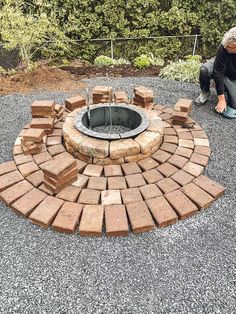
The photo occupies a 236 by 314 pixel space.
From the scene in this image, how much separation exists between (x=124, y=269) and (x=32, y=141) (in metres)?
1.59

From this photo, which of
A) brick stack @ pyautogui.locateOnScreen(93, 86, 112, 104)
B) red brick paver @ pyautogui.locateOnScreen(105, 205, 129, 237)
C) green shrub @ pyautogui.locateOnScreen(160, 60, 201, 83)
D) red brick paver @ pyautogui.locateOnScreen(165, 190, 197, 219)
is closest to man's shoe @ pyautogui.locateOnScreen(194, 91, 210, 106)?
green shrub @ pyautogui.locateOnScreen(160, 60, 201, 83)

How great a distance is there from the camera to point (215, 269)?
2.13 m

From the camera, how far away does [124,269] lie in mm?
2121

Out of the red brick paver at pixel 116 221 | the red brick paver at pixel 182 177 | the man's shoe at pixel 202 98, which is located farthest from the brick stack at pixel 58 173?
the man's shoe at pixel 202 98

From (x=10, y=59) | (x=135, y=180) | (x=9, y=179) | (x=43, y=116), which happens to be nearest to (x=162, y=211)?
(x=135, y=180)

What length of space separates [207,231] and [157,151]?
1.06 metres

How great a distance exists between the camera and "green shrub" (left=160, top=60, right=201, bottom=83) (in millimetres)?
5180

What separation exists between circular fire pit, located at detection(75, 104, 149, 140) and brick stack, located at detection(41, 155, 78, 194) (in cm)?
85

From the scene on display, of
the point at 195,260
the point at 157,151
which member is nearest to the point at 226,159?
the point at 157,151

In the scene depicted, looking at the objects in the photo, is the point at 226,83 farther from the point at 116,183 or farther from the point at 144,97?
the point at 116,183

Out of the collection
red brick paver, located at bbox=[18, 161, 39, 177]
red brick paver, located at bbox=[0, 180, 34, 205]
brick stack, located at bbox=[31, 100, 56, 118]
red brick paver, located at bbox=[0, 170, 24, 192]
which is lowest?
red brick paver, located at bbox=[0, 180, 34, 205]

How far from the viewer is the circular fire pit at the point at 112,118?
350 cm

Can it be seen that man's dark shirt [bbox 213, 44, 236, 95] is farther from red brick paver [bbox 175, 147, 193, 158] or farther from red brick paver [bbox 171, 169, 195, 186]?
red brick paver [bbox 171, 169, 195, 186]

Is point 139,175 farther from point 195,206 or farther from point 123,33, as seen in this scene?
point 123,33
